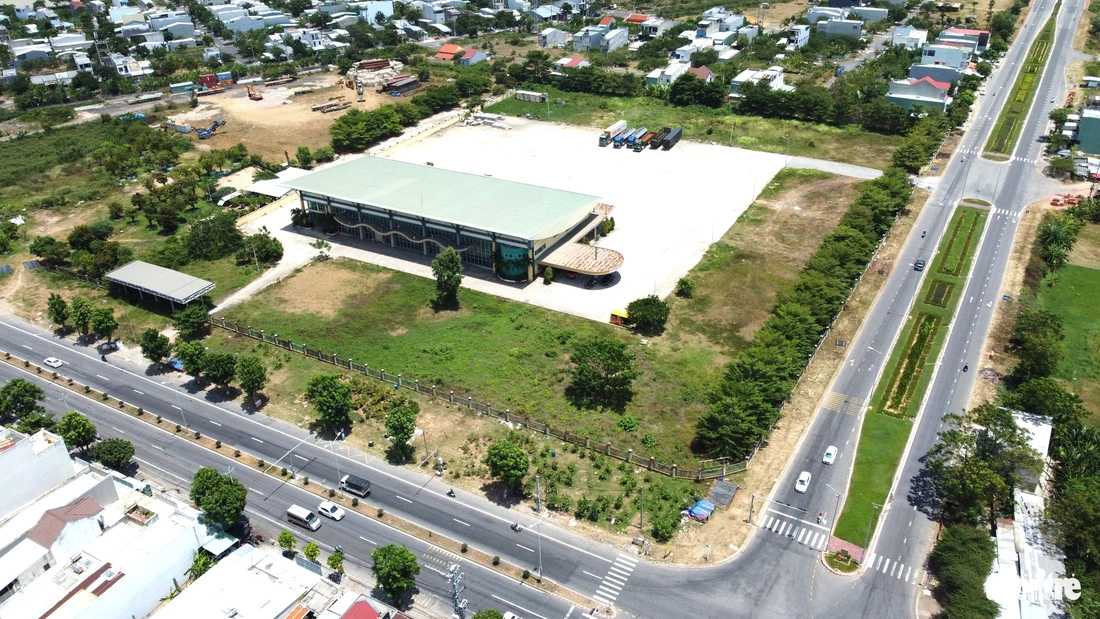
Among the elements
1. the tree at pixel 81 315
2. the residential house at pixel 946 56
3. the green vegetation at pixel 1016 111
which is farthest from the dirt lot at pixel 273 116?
the green vegetation at pixel 1016 111

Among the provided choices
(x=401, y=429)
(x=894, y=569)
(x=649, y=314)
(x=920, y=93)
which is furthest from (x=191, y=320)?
(x=920, y=93)

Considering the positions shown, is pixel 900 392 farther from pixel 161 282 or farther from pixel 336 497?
pixel 161 282

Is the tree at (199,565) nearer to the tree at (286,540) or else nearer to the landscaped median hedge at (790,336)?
the tree at (286,540)

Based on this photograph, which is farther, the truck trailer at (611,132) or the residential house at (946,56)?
the residential house at (946,56)

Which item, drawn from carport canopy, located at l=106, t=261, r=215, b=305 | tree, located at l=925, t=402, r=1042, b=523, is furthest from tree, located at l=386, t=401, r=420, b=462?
tree, located at l=925, t=402, r=1042, b=523

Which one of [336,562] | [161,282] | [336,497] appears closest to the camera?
[336,562]

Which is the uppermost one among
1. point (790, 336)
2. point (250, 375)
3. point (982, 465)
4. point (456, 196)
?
point (456, 196)
